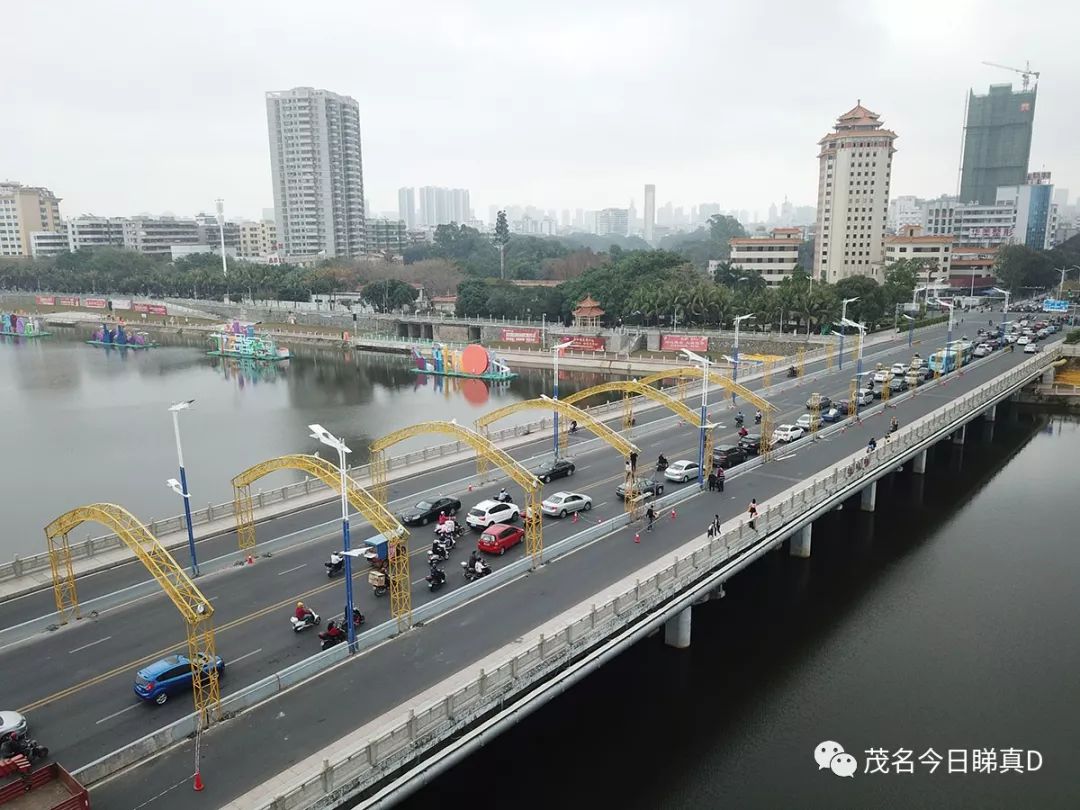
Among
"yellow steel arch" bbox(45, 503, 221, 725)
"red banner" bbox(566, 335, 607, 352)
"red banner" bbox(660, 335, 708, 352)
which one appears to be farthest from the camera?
"red banner" bbox(566, 335, 607, 352)

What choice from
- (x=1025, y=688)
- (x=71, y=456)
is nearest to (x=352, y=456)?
(x=71, y=456)

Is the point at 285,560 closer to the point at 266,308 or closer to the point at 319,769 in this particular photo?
the point at 319,769

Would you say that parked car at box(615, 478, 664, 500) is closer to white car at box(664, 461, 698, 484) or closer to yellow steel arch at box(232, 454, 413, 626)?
white car at box(664, 461, 698, 484)

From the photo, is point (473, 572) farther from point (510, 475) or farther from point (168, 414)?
point (168, 414)

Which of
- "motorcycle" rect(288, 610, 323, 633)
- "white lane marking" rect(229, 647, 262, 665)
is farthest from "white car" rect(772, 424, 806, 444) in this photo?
"white lane marking" rect(229, 647, 262, 665)

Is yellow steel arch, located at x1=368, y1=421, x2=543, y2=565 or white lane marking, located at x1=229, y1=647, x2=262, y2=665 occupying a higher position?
yellow steel arch, located at x1=368, y1=421, x2=543, y2=565

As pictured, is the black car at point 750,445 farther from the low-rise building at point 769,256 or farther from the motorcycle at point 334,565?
the low-rise building at point 769,256

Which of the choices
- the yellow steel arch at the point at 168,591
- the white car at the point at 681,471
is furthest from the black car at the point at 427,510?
the white car at the point at 681,471
